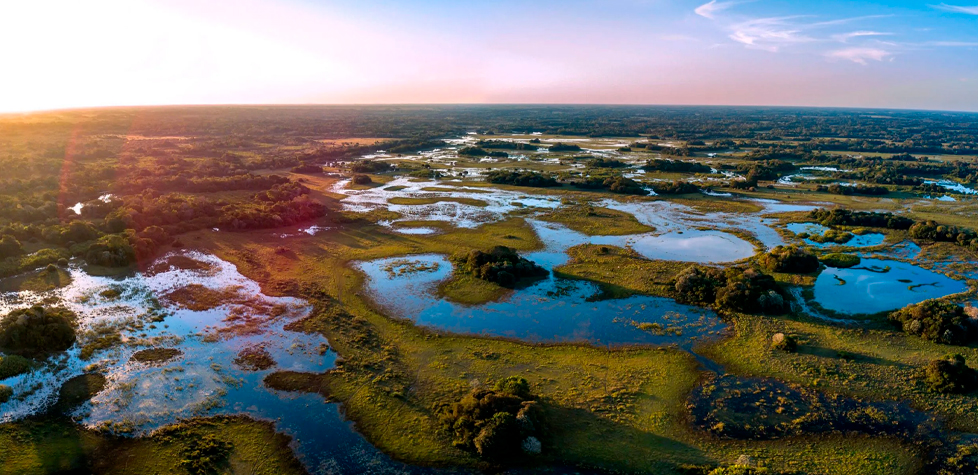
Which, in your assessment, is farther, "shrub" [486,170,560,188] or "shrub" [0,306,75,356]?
"shrub" [486,170,560,188]

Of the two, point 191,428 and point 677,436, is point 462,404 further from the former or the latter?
point 191,428

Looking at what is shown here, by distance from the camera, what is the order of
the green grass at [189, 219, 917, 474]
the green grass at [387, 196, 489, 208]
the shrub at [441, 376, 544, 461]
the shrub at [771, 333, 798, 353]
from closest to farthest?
the shrub at [441, 376, 544, 461], the green grass at [189, 219, 917, 474], the shrub at [771, 333, 798, 353], the green grass at [387, 196, 489, 208]

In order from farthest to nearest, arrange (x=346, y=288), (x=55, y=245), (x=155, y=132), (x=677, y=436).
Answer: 1. (x=155, y=132)
2. (x=55, y=245)
3. (x=346, y=288)
4. (x=677, y=436)

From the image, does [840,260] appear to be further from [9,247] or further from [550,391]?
[9,247]

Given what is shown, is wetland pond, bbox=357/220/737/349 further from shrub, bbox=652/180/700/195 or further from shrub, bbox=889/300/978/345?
shrub, bbox=652/180/700/195

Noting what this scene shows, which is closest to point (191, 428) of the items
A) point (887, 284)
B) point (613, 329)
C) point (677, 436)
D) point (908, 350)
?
point (677, 436)

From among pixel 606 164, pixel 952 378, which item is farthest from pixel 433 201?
pixel 952 378

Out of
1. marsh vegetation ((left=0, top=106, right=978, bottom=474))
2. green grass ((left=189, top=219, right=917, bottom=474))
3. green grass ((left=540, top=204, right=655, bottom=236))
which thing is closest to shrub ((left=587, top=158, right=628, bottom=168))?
marsh vegetation ((left=0, top=106, right=978, bottom=474))
